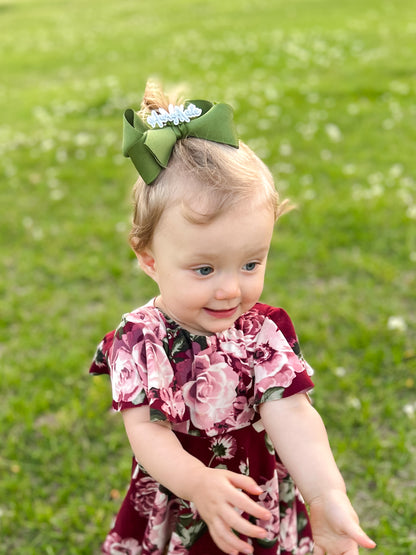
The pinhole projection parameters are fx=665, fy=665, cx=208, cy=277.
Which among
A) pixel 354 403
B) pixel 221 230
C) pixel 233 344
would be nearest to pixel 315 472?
pixel 233 344

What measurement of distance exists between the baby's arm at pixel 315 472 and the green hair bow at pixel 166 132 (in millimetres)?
776

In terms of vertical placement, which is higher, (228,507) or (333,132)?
(228,507)

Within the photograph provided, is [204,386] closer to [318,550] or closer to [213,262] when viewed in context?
[213,262]

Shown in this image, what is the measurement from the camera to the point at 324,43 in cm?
1491

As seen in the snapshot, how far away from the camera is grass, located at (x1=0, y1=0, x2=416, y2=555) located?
3.48 m

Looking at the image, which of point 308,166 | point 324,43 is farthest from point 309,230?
point 324,43

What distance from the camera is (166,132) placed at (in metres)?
1.88

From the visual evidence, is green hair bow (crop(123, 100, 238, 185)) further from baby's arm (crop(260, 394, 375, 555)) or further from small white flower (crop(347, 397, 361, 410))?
small white flower (crop(347, 397, 361, 410))

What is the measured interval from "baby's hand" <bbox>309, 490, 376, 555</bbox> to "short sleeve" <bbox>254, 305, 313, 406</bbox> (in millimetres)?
319

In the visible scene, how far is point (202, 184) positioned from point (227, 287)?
293 mm

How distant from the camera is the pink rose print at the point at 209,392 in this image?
2.02 m

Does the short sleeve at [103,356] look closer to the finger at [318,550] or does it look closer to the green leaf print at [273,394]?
the green leaf print at [273,394]

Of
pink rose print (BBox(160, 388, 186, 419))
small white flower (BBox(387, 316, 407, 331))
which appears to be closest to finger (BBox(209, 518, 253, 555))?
pink rose print (BBox(160, 388, 186, 419))

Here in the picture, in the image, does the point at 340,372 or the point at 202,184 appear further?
the point at 340,372
